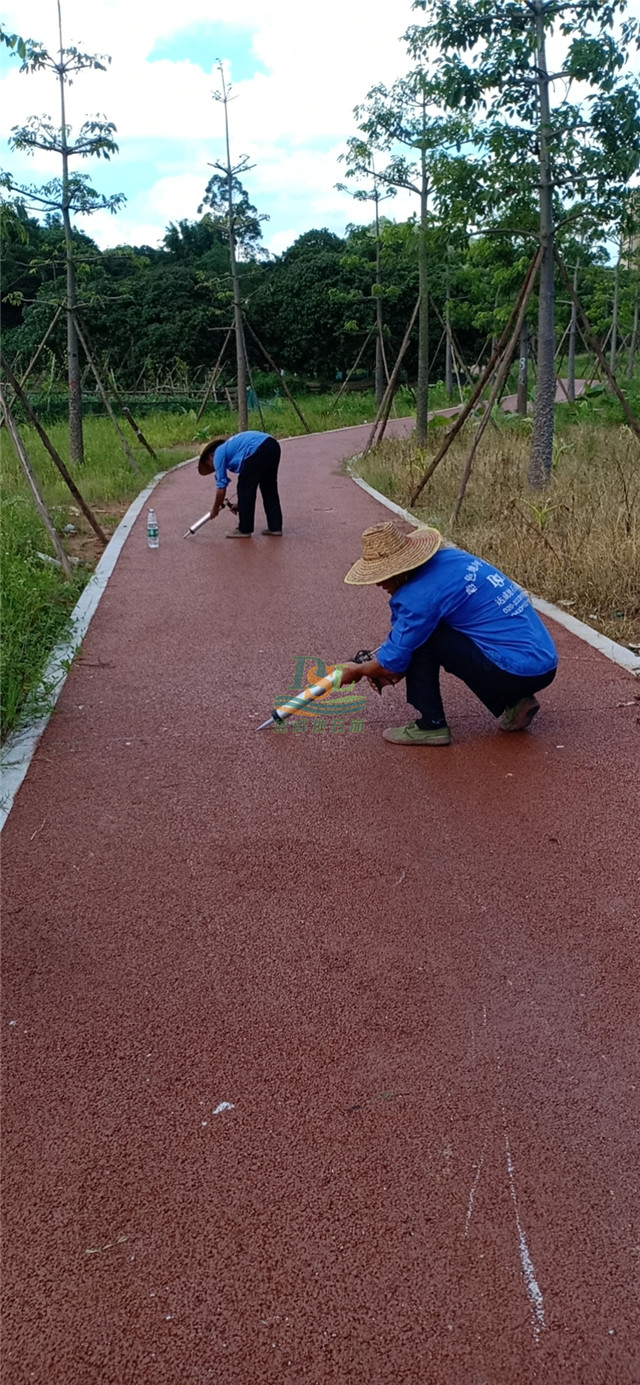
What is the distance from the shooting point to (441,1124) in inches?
109

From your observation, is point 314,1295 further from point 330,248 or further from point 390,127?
point 330,248

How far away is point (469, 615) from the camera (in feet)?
16.7

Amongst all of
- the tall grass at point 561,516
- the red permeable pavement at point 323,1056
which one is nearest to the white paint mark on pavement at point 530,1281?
the red permeable pavement at point 323,1056

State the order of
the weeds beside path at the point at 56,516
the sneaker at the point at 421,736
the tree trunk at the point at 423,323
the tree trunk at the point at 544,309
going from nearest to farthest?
the sneaker at the point at 421,736 → the weeds beside path at the point at 56,516 → the tree trunk at the point at 544,309 → the tree trunk at the point at 423,323

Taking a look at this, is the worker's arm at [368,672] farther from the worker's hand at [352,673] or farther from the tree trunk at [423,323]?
the tree trunk at [423,323]

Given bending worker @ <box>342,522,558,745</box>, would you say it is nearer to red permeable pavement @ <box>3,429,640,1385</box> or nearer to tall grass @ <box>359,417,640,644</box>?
red permeable pavement @ <box>3,429,640,1385</box>

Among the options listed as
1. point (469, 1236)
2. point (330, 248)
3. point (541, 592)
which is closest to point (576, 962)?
point (469, 1236)

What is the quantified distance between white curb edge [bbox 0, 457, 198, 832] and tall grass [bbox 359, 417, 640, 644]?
3.29 meters

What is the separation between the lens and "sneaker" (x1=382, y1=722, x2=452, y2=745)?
5348mm

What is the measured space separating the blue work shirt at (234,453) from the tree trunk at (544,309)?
2876 millimetres

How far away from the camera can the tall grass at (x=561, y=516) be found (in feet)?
25.5

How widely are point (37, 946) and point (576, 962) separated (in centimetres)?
183

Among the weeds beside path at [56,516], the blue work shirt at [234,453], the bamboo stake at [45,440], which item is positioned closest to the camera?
the weeds beside path at [56,516]
